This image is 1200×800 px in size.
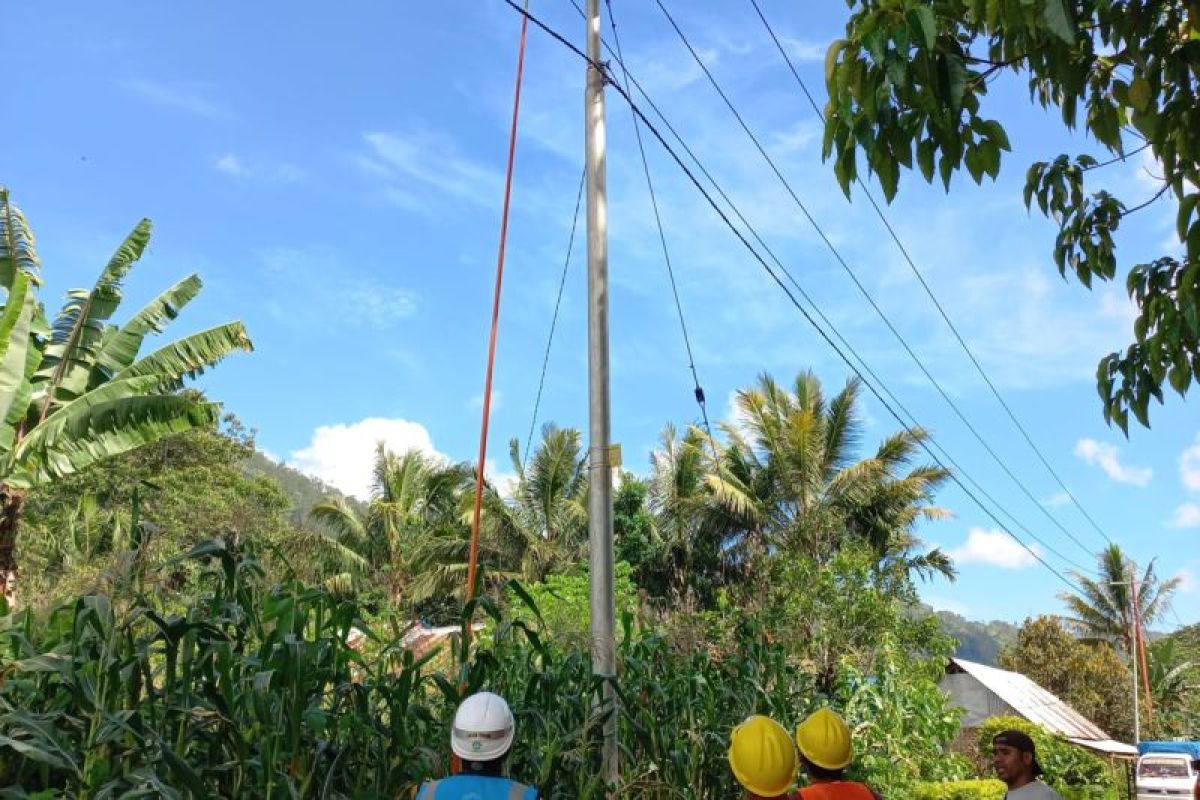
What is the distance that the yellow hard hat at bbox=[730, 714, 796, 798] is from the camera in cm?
373

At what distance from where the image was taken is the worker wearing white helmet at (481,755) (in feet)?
11.5

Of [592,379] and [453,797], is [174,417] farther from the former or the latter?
[453,797]

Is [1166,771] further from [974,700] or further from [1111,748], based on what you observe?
[974,700]

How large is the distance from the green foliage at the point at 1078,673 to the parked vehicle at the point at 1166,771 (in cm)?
1536

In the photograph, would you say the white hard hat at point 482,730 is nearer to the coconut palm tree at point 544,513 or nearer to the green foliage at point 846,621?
the green foliage at point 846,621

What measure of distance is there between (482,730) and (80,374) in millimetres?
14271

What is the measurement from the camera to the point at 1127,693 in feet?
139

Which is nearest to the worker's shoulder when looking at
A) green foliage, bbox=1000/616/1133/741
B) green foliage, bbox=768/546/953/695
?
green foliage, bbox=768/546/953/695

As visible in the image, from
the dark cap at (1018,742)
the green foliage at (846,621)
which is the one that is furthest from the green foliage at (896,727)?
the dark cap at (1018,742)

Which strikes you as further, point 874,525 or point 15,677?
point 874,525

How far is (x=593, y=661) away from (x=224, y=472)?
33243 mm

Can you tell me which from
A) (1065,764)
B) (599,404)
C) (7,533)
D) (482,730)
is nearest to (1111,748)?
(1065,764)

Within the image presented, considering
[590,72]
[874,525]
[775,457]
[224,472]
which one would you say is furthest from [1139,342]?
[224,472]

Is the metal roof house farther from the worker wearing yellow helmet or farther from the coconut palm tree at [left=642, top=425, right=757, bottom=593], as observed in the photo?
the worker wearing yellow helmet
